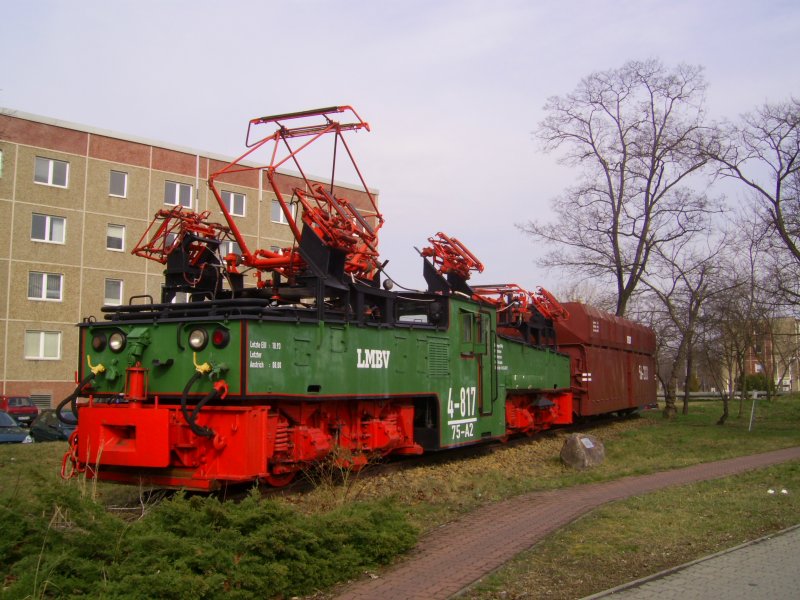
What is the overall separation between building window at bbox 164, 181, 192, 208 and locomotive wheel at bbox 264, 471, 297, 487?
99.8 ft

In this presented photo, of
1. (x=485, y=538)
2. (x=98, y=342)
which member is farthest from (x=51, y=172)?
(x=485, y=538)

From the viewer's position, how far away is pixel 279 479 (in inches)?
392

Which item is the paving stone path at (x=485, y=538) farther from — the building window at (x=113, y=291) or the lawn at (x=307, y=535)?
the building window at (x=113, y=291)

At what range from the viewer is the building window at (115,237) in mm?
37062

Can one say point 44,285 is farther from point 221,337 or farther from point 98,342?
point 221,337

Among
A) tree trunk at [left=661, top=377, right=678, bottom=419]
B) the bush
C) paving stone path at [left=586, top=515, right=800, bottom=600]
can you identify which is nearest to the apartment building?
tree trunk at [left=661, top=377, right=678, bottom=419]

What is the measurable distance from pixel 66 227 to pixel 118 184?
323 cm

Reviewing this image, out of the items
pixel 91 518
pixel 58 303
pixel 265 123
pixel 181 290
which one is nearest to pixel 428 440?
pixel 181 290

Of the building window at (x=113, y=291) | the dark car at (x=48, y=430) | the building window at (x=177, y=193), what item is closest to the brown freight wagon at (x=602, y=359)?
the dark car at (x=48, y=430)

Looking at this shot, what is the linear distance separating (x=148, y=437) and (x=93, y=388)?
1750mm

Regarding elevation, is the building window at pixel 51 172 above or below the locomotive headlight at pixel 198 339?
above

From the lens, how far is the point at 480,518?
878cm

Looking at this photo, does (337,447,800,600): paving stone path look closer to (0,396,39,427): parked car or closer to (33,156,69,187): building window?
(0,396,39,427): parked car

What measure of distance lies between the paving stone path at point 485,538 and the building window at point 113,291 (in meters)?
30.9
